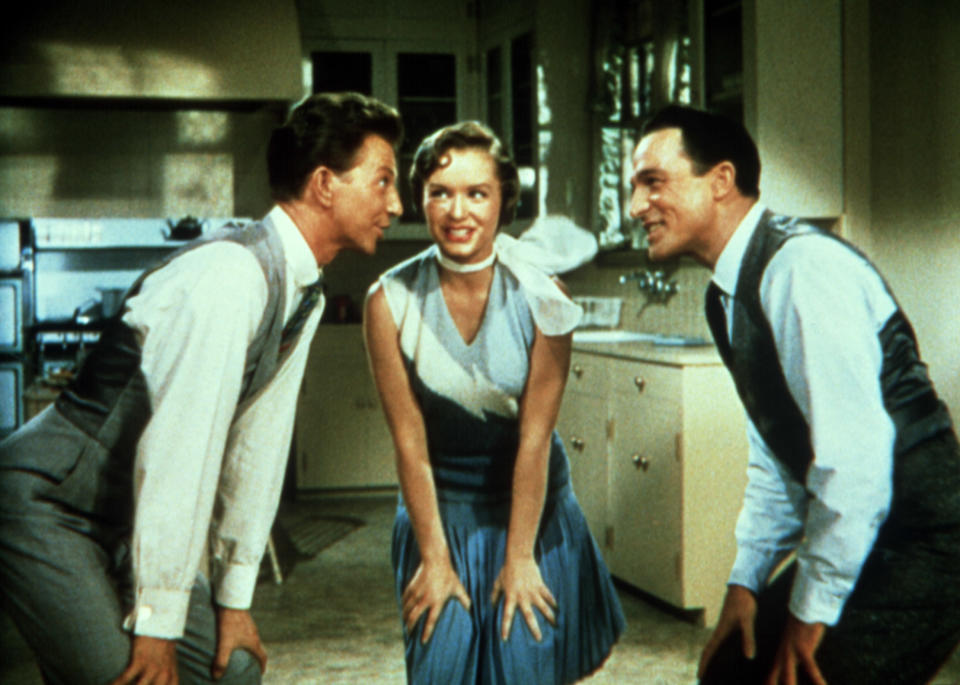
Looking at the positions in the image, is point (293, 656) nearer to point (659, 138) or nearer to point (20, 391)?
point (659, 138)

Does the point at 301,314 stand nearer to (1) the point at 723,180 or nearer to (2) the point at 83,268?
(1) the point at 723,180

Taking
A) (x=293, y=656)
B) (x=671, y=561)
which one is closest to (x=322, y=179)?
(x=293, y=656)

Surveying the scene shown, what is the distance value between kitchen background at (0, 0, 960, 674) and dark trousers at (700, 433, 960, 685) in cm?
210

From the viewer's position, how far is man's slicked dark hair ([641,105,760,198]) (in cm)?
180

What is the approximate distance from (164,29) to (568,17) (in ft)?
6.06

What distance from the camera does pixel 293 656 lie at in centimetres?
346

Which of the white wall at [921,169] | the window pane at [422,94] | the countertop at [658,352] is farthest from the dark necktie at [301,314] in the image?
the window pane at [422,94]

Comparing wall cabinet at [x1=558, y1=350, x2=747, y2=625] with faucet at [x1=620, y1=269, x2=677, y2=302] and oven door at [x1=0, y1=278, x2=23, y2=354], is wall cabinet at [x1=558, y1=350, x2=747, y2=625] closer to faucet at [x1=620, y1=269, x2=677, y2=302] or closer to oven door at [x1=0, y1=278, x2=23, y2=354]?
faucet at [x1=620, y1=269, x2=677, y2=302]

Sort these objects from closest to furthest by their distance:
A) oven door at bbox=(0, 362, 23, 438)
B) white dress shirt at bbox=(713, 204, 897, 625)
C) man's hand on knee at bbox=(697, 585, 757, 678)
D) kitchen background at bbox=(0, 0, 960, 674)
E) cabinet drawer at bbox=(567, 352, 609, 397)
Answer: white dress shirt at bbox=(713, 204, 897, 625) → man's hand on knee at bbox=(697, 585, 757, 678) → kitchen background at bbox=(0, 0, 960, 674) → cabinet drawer at bbox=(567, 352, 609, 397) → oven door at bbox=(0, 362, 23, 438)

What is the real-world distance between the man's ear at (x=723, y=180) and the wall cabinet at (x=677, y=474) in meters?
1.85

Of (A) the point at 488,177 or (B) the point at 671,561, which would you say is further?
(B) the point at 671,561

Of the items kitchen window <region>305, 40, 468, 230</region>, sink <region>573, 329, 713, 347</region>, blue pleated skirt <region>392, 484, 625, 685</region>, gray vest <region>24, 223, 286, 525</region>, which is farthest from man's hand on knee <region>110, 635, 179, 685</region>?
kitchen window <region>305, 40, 468, 230</region>

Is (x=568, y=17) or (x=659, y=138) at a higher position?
(x=568, y=17)

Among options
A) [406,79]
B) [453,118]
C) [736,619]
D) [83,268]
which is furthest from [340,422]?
[736,619]
